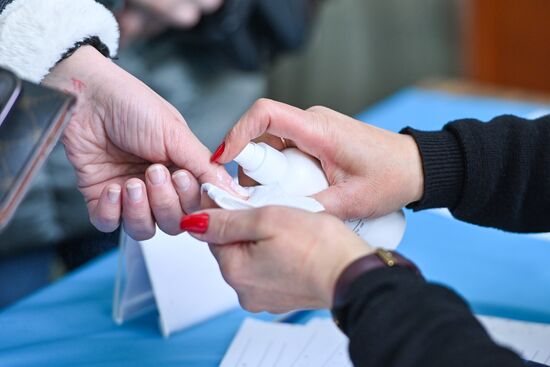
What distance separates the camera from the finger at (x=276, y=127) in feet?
2.03

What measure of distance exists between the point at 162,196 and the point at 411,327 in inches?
10.5

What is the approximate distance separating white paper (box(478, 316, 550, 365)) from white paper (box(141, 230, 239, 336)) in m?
0.26

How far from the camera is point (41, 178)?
103 cm

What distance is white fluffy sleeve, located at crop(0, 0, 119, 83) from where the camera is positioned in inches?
23.5

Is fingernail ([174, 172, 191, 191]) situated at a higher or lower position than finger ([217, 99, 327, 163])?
lower

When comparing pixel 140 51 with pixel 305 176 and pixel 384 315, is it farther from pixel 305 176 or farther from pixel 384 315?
pixel 384 315

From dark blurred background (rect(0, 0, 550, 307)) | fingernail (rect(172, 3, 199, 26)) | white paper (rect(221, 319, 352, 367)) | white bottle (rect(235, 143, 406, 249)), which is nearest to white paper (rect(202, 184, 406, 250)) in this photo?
white bottle (rect(235, 143, 406, 249))

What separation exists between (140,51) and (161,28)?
6 cm

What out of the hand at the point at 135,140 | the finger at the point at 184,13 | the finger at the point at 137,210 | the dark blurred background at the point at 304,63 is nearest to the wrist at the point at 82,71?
the hand at the point at 135,140

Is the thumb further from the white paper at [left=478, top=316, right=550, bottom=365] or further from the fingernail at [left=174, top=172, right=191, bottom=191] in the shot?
the white paper at [left=478, top=316, right=550, bottom=365]

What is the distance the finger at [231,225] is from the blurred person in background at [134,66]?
103mm

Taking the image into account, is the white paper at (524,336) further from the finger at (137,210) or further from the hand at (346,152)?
the finger at (137,210)

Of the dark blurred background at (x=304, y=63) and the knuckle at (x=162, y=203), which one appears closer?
Result: the knuckle at (x=162, y=203)

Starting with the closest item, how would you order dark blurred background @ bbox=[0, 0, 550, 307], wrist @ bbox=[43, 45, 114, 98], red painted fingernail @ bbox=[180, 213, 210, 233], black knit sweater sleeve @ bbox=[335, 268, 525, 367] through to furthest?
1. black knit sweater sleeve @ bbox=[335, 268, 525, 367]
2. red painted fingernail @ bbox=[180, 213, 210, 233]
3. wrist @ bbox=[43, 45, 114, 98]
4. dark blurred background @ bbox=[0, 0, 550, 307]
